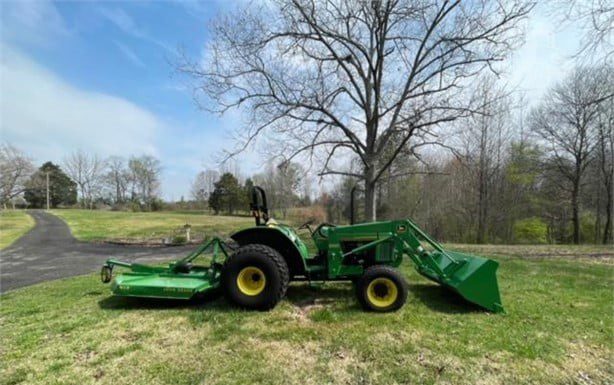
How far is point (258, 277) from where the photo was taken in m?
4.75

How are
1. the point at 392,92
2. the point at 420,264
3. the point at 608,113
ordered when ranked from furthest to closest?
the point at 608,113 → the point at 392,92 → the point at 420,264

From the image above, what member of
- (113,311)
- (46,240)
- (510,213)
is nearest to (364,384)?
(113,311)

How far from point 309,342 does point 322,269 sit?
1514 millimetres

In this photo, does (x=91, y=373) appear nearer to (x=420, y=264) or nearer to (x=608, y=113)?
(x=420, y=264)

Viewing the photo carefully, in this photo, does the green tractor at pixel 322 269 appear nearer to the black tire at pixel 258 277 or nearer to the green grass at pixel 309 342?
the black tire at pixel 258 277

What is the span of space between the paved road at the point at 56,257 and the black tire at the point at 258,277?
6.17m

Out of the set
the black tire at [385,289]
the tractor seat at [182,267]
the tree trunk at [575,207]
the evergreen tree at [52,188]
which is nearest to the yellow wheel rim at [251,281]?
the tractor seat at [182,267]

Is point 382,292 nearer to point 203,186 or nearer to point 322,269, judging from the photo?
point 322,269

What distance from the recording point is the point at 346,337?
3848 mm

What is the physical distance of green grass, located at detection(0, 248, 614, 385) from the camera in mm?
3117

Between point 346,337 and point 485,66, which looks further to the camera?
point 485,66

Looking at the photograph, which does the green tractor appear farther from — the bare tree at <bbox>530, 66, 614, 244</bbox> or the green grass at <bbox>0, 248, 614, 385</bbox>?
the bare tree at <bbox>530, 66, 614, 244</bbox>

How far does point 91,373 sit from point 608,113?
29.5 m

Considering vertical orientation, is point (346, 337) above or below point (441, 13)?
below
